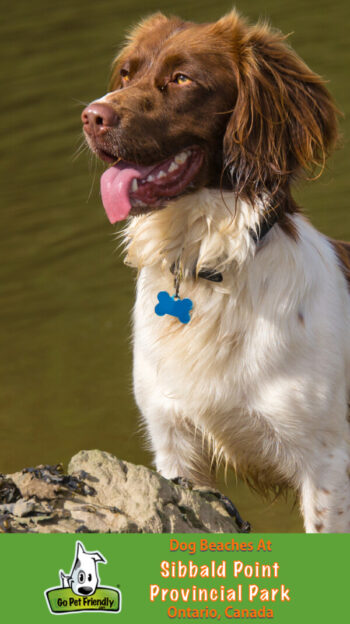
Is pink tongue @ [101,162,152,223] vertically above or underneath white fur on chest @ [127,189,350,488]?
above

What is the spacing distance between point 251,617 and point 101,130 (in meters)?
1.40

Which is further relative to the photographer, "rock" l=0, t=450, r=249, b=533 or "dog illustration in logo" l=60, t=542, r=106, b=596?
"rock" l=0, t=450, r=249, b=533

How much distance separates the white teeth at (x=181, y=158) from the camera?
3.29 m

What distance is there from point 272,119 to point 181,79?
30 centimetres

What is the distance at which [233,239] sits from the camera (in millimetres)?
3363

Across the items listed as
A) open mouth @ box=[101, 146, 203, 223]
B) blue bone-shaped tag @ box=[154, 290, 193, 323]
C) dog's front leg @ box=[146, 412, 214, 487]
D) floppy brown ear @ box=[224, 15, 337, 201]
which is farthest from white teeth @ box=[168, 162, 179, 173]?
dog's front leg @ box=[146, 412, 214, 487]

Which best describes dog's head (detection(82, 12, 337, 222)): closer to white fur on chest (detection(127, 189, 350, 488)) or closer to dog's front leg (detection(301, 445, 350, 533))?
white fur on chest (detection(127, 189, 350, 488))

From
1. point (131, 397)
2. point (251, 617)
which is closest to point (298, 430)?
point (251, 617)

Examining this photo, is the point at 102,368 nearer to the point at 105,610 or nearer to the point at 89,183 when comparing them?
the point at 89,183

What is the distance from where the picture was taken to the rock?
3.04 metres

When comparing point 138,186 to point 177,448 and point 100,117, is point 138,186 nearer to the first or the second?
point 100,117

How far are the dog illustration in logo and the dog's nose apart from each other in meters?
1.16

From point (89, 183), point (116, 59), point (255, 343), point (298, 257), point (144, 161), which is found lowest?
point (255, 343)

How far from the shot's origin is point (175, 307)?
→ 11.5 ft
